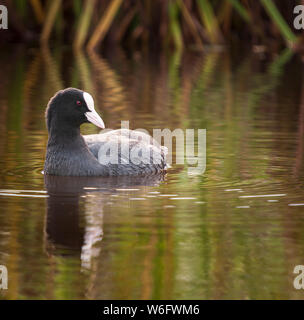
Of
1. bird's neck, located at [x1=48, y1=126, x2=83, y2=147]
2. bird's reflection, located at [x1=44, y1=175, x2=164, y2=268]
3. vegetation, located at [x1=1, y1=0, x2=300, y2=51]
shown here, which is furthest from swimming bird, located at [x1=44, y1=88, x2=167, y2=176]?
vegetation, located at [x1=1, y1=0, x2=300, y2=51]

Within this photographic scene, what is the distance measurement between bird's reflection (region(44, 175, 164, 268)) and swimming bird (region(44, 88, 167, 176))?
0.11 metres

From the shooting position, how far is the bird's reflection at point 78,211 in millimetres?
5395

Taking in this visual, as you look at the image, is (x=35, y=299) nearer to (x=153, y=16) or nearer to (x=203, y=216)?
(x=203, y=216)

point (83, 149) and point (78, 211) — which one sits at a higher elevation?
point (83, 149)

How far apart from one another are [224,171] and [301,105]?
16.9 ft

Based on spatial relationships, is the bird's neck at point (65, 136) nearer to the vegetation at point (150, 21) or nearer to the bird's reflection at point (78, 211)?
the bird's reflection at point (78, 211)

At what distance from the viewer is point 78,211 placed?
249 inches

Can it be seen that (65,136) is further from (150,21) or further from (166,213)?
(150,21)

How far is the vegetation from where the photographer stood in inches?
706

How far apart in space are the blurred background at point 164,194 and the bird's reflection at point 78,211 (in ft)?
0.04

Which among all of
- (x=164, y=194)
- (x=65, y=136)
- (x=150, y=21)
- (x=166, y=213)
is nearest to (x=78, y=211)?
(x=166, y=213)

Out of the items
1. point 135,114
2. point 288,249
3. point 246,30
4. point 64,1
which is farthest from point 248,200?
point 246,30

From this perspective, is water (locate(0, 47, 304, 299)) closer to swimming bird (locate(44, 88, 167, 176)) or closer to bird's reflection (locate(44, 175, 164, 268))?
bird's reflection (locate(44, 175, 164, 268))

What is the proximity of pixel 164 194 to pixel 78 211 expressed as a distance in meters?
0.90
